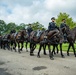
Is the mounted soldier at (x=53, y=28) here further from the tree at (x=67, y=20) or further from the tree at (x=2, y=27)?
the tree at (x=2, y=27)

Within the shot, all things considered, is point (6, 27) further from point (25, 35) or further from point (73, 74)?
point (73, 74)

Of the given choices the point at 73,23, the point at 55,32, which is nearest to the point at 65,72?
the point at 55,32

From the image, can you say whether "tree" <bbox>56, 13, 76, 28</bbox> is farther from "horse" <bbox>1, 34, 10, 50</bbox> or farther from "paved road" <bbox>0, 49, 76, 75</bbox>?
"paved road" <bbox>0, 49, 76, 75</bbox>

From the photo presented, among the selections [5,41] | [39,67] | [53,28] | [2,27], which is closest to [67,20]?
[5,41]

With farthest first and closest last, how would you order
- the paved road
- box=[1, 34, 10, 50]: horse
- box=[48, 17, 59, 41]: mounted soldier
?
box=[1, 34, 10, 50]: horse, box=[48, 17, 59, 41]: mounted soldier, the paved road

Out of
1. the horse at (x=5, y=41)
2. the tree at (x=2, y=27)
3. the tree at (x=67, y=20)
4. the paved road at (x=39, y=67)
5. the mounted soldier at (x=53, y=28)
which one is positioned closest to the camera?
the paved road at (x=39, y=67)

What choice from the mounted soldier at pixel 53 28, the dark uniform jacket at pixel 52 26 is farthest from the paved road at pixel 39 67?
the dark uniform jacket at pixel 52 26


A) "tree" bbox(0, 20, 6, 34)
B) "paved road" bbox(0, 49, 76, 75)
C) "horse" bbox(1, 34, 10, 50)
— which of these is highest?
"tree" bbox(0, 20, 6, 34)

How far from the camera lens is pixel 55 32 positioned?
1634 centimetres

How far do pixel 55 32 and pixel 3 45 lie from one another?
16.0 meters

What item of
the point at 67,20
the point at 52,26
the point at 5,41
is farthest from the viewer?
the point at 67,20

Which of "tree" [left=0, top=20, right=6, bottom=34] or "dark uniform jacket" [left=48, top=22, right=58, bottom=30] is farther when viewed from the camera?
"tree" [left=0, top=20, right=6, bottom=34]

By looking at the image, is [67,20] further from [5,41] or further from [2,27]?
[2,27]

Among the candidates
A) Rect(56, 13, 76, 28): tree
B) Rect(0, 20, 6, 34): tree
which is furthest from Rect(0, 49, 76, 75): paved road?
Rect(0, 20, 6, 34): tree
